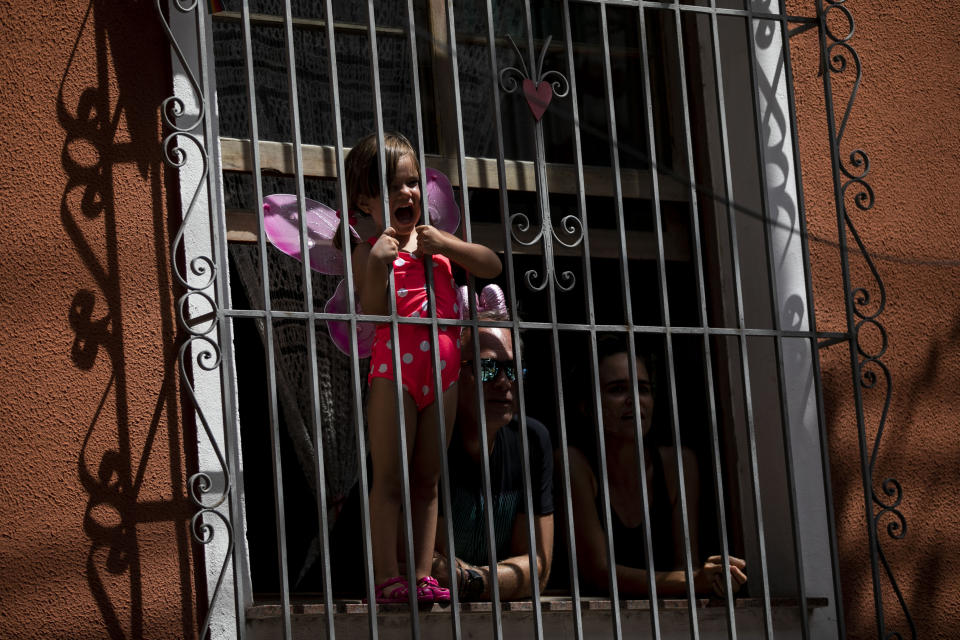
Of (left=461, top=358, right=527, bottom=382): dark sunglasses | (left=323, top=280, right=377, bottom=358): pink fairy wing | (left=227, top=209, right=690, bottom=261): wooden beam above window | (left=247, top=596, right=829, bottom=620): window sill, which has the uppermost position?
(left=227, top=209, right=690, bottom=261): wooden beam above window

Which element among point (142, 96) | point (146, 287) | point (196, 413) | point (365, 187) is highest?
point (142, 96)

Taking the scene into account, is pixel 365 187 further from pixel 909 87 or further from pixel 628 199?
pixel 909 87

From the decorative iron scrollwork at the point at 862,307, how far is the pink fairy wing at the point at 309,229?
1.59m

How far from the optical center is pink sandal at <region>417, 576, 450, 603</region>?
3.83 metres

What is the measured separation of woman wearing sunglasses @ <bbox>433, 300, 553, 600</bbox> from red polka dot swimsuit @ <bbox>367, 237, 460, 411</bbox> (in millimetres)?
180

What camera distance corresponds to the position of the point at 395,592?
3826mm

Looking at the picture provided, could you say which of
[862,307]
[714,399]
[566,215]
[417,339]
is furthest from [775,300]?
[417,339]

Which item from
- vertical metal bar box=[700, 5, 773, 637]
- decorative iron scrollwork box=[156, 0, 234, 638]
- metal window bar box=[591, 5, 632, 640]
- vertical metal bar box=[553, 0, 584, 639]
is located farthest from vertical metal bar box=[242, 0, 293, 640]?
vertical metal bar box=[700, 5, 773, 637]

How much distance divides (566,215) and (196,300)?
1414mm

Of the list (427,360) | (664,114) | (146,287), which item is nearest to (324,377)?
(427,360)

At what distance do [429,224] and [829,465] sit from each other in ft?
4.89

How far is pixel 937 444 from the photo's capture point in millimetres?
4688

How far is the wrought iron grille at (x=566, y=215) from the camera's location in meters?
3.86

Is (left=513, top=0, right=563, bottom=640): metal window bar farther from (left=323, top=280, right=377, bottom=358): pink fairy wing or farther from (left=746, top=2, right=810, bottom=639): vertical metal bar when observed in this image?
(left=746, top=2, right=810, bottom=639): vertical metal bar
